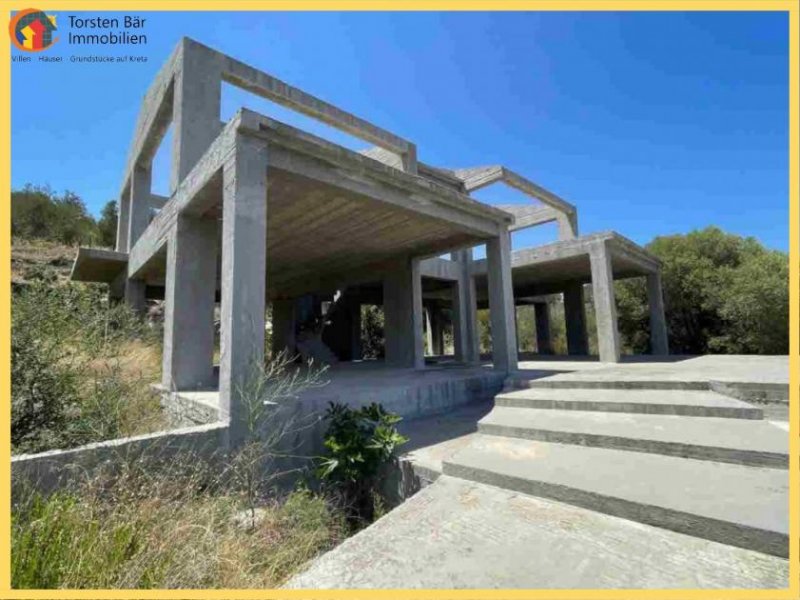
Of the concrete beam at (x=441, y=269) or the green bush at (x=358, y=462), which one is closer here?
the green bush at (x=358, y=462)

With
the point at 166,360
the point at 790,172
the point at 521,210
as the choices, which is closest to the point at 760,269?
the point at 521,210

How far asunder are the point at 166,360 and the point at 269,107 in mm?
6213

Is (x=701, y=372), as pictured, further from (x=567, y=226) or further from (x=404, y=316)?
(x=567, y=226)

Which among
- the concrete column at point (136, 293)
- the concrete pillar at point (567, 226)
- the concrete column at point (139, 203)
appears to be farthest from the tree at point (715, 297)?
the concrete column at point (139, 203)

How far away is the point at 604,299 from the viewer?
910 cm

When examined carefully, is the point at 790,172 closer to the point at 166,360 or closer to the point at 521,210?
the point at 166,360

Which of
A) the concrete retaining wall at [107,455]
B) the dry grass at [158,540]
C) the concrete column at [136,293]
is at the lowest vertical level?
the dry grass at [158,540]

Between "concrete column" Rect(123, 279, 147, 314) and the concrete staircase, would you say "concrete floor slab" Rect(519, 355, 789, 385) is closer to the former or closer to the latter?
the concrete staircase

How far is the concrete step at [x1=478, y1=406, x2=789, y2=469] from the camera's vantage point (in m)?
2.59

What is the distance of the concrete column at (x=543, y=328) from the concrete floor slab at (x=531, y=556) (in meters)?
16.0

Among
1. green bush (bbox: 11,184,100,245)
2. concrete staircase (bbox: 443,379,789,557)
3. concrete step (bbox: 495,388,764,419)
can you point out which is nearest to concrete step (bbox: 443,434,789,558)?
concrete staircase (bbox: 443,379,789,557)

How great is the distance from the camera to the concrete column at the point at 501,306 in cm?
705

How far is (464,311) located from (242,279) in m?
9.31

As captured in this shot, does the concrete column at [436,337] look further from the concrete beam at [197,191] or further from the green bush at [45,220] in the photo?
the green bush at [45,220]
